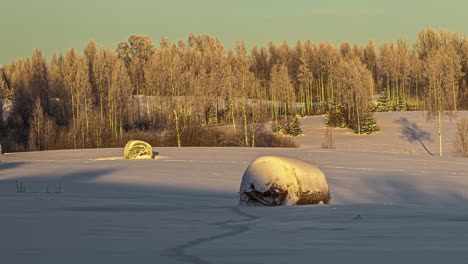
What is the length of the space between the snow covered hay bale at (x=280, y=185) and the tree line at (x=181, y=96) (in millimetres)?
31128

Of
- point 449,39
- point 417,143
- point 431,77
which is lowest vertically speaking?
point 417,143

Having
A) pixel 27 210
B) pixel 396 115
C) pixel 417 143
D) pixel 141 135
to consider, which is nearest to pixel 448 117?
pixel 396 115

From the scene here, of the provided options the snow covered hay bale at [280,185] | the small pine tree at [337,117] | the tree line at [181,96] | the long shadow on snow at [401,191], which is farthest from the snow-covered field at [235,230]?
the small pine tree at [337,117]

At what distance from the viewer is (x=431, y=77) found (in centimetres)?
5159

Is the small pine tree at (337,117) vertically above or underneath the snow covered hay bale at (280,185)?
above

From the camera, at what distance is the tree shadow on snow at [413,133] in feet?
162

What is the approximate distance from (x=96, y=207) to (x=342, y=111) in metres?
51.9

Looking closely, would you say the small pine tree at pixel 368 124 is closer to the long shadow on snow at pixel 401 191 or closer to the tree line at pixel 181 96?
the tree line at pixel 181 96

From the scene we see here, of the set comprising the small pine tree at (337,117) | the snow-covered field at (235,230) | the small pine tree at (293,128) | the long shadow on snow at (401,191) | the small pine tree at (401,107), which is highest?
the small pine tree at (401,107)

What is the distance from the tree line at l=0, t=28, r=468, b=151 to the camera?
4622 centimetres

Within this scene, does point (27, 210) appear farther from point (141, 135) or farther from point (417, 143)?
point (417, 143)

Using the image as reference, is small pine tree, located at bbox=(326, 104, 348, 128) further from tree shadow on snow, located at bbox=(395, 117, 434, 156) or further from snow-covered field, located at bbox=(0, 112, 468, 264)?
snow-covered field, located at bbox=(0, 112, 468, 264)

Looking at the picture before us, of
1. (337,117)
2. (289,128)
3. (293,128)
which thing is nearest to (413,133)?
(337,117)

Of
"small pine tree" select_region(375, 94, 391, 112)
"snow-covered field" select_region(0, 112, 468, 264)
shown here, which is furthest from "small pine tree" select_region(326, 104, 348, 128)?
"snow-covered field" select_region(0, 112, 468, 264)
